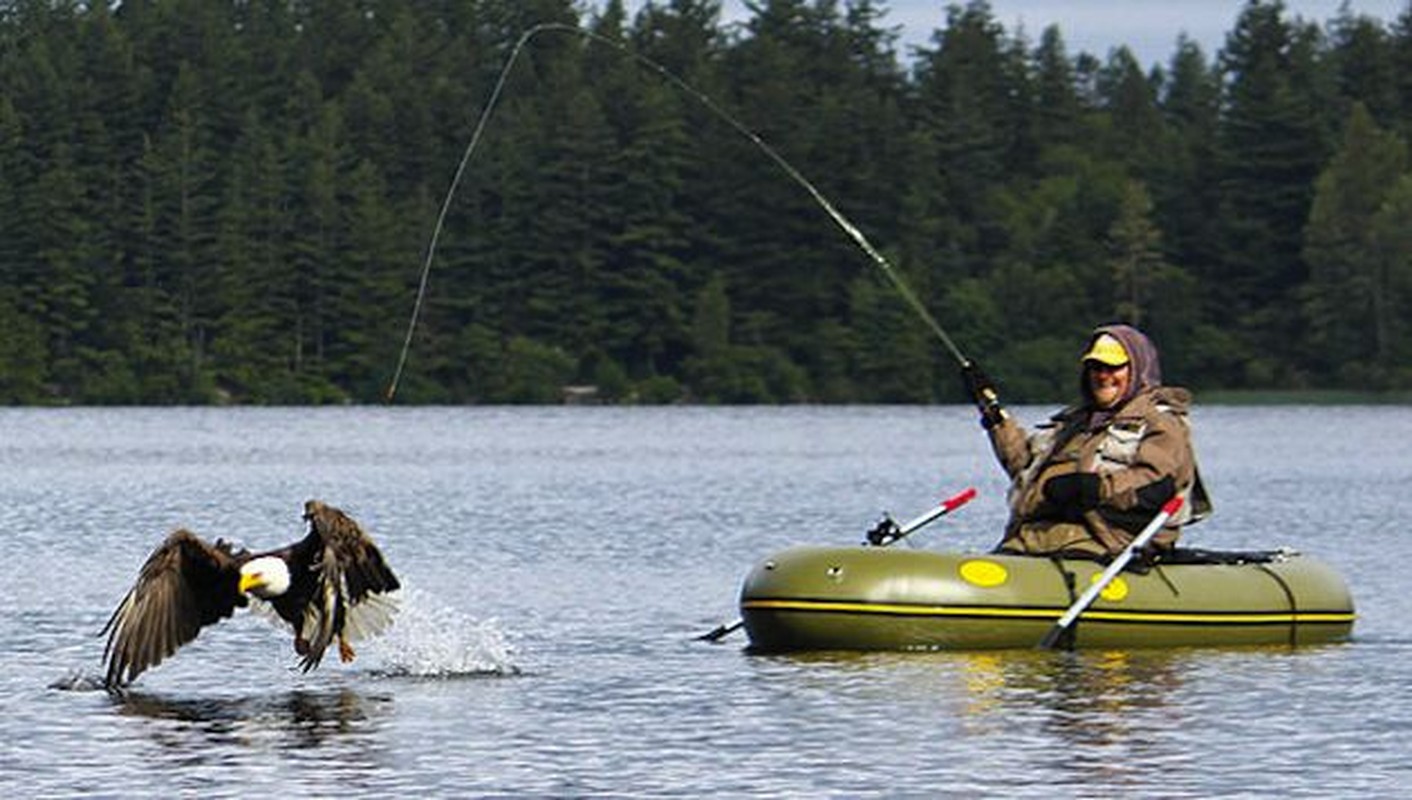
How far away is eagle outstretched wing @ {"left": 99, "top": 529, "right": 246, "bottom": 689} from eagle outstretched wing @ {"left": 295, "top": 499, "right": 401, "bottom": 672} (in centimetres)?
45

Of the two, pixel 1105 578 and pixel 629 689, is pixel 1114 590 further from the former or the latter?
pixel 629 689

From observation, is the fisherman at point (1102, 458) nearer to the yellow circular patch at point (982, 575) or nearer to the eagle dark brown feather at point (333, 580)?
the yellow circular patch at point (982, 575)

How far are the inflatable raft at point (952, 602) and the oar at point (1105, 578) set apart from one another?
3.1 inches

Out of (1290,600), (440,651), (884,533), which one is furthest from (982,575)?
(440,651)

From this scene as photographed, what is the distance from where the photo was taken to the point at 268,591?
21.0 m

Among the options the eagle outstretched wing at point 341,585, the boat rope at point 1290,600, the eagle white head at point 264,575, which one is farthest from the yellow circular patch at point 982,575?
the eagle white head at point 264,575

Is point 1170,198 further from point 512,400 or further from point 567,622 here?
point 567,622

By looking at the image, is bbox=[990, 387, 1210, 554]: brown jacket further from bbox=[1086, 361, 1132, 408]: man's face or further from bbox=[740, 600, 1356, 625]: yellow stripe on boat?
bbox=[740, 600, 1356, 625]: yellow stripe on boat

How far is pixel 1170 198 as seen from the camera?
135 meters

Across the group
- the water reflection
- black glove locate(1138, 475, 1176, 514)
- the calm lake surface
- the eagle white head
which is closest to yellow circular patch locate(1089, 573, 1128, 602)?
the calm lake surface

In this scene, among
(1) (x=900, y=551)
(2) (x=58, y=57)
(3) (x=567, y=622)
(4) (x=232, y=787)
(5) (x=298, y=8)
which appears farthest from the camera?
(5) (x=298, y=8)

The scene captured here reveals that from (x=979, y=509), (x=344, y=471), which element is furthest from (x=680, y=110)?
(x=979, y=509)

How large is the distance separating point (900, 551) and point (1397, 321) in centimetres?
9980

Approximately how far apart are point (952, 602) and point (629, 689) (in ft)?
7.35
